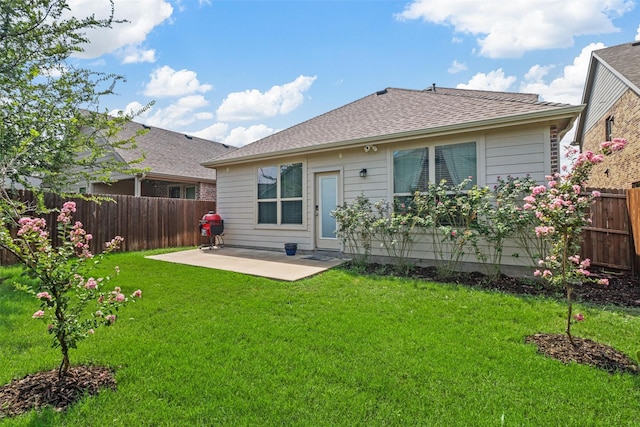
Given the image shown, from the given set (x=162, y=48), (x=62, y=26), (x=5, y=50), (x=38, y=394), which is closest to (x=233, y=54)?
(x=162, y=48)

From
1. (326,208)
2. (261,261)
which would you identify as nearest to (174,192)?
(261,261)

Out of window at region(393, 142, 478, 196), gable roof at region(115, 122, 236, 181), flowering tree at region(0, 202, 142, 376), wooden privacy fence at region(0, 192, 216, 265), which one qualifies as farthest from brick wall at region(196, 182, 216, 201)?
flowering tree at region(0, 202, 142, 376)

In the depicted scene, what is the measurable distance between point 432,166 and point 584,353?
4.27 m

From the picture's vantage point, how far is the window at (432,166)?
20.2 feet

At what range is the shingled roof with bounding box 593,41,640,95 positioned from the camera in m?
10.2

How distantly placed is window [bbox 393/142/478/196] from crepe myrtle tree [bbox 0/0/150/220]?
222 inches

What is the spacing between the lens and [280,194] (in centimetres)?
874

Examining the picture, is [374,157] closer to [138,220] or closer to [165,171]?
[138,220]

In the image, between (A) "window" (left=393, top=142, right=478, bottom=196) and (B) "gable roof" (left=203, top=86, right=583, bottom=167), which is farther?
(A) "window" (left=393, top=142, right=478, bottom=196)

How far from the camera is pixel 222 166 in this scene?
32.7 feet

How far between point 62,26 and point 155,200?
5604 mm

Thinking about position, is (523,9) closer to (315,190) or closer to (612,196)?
(612,196)

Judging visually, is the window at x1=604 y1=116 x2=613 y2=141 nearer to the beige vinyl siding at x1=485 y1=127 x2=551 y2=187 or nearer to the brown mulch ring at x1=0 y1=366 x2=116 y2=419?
the beige vinyl siding at x1=485 y1=127 x2=551 y2=187

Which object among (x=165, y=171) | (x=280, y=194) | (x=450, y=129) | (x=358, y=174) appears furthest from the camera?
(x=165, y=171)
